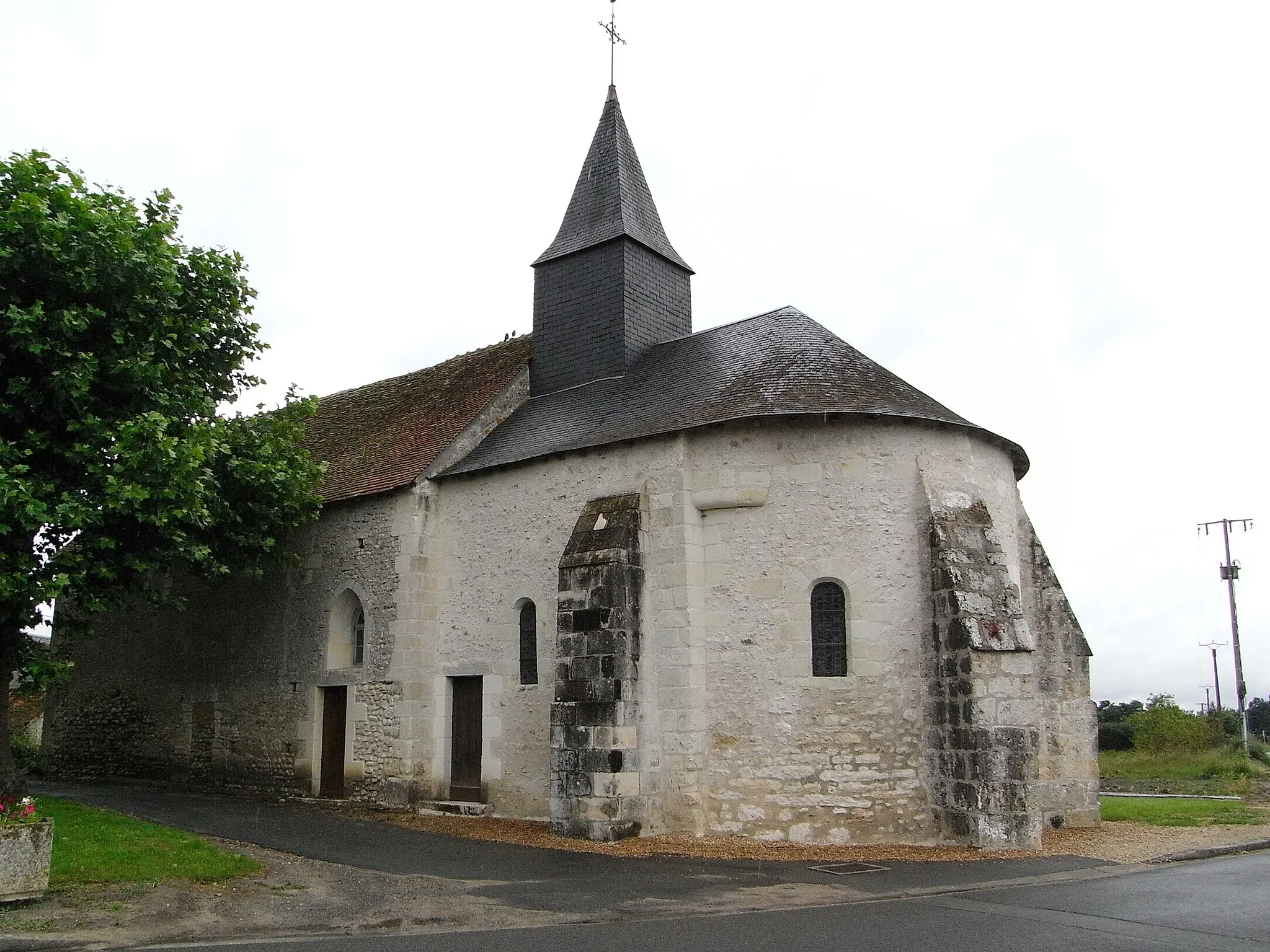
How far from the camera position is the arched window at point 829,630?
13352mm

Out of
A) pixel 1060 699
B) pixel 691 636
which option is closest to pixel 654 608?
pixel 691 636

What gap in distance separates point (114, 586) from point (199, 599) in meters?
6.90

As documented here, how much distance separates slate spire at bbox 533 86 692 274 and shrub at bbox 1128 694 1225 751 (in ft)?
65.5

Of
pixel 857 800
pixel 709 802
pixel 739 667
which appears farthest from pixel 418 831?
pixel 857 800

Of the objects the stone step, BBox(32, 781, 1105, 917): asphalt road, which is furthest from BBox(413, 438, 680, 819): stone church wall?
BBox(32, 781, 1105, 917): asphalt road

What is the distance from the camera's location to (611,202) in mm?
19469

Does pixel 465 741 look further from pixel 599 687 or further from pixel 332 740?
pixel 599 687

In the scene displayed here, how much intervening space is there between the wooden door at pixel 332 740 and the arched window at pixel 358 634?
0.56 m

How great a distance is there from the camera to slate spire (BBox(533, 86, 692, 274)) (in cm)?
1905

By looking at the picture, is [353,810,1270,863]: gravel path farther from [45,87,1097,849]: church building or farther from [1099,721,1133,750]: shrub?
[1099,721,1133,750]: shrub

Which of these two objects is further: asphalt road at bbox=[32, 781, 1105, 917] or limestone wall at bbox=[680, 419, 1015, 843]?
limestone wall at bbox=[680, 419, 1015, 843]

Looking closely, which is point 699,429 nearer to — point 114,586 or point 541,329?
point 541,329

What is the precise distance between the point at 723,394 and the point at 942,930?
8368 mm

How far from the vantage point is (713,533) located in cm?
1401
